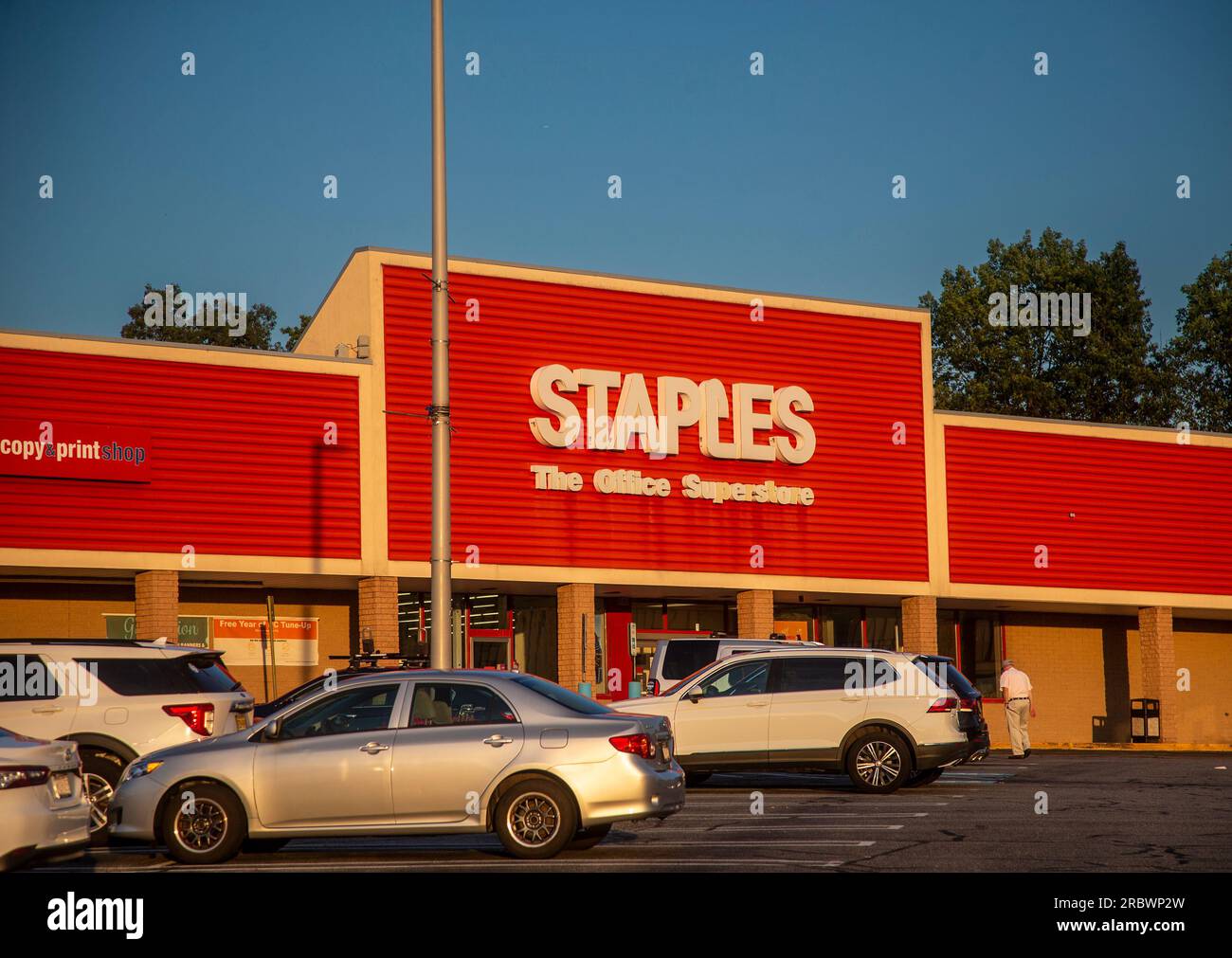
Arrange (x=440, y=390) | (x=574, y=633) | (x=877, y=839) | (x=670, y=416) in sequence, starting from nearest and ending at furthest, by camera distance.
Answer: (x=877, y=839) → (x=440, y=390) → (x=574, y=633) → (x=670, y=416)

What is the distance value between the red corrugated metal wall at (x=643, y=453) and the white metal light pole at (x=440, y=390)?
957 cm

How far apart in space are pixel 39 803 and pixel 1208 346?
192 ft

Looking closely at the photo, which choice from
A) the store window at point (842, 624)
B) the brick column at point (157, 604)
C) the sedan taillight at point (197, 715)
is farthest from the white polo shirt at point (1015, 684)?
the sedan taillight at point (197, 715)

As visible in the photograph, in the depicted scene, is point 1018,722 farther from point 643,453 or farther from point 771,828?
point 771,828

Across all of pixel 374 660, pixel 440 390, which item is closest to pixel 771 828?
pixel 440 390

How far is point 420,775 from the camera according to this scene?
1352 cm

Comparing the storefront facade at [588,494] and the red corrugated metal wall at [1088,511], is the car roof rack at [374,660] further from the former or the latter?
the red corrugated metal wall at [1088,511]

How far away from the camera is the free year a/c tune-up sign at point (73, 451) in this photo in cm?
2816

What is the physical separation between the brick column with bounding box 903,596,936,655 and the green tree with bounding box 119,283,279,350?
38.8 metres

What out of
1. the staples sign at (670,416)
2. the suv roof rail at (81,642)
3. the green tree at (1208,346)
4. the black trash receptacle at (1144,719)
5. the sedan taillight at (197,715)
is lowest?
the black trash receptacle at (1144,719)
